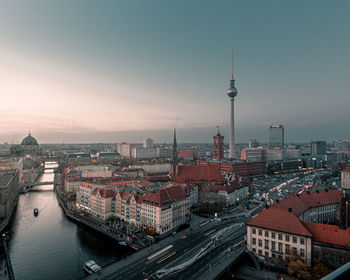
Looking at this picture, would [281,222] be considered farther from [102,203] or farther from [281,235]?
[102,203]

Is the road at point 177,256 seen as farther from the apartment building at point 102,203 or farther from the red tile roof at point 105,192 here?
the red tile roof at point 105,192

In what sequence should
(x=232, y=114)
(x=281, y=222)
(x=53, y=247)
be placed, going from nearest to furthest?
(x=281, y=222), (x=53, y=247), (x=232, y=114)

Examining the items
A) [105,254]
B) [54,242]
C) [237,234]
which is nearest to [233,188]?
[237,234]

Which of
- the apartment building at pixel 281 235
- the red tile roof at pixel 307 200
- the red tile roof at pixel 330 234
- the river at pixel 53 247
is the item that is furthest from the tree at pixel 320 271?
the river at pixel 53 247

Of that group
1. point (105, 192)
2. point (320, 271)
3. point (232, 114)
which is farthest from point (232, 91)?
point (320, 271)

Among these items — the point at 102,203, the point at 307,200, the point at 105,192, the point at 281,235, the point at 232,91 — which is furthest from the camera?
the point at 232,91

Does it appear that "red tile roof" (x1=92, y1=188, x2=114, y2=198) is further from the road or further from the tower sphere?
the tower sphere

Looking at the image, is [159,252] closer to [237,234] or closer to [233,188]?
[237,234]
